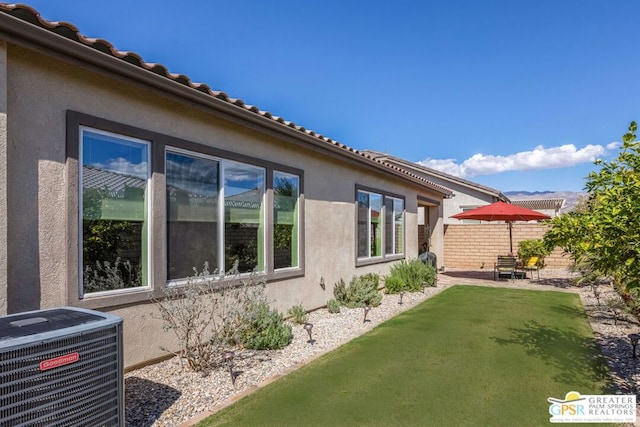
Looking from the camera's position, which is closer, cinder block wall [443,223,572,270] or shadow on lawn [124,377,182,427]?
shadow on lawn [124,377,182,427]

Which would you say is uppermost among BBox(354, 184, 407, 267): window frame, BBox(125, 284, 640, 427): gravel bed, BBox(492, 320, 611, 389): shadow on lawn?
BBox(354, 184, 407, 267): window frame

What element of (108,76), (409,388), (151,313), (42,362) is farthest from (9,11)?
(409,388)

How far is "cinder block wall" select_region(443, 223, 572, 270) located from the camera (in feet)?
67.0

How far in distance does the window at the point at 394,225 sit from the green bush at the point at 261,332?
25.4 feet

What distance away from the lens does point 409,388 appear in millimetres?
5016

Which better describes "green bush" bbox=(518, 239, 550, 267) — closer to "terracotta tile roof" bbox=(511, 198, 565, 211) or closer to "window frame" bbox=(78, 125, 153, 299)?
"window frame" bbox=(78, 125, 153, 299)

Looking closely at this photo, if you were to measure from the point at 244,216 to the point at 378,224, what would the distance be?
6688mm

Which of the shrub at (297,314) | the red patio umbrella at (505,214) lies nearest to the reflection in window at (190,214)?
the shrub at (297,314)

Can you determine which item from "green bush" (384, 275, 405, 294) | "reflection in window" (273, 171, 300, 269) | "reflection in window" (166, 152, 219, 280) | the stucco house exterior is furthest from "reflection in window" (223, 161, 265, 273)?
"green bush" (384, 275, 405, 294)

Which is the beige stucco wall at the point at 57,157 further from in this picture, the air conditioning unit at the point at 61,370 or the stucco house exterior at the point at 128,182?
the air conditioning unit at the point at 61,370

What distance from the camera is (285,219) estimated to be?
8.55m

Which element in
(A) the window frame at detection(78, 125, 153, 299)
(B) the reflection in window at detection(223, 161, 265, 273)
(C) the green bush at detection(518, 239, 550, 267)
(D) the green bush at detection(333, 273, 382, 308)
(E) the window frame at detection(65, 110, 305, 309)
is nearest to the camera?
(E) the window frame at detection(65, 110, 305, 309)

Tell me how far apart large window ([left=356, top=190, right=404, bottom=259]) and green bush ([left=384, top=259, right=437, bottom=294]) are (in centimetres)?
79

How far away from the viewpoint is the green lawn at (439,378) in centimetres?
424
